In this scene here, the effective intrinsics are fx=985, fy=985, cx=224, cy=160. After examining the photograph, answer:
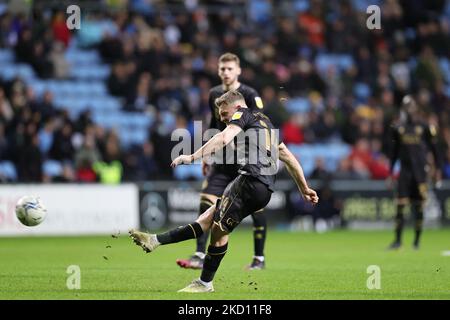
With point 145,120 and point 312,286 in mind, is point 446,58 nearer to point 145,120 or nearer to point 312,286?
point 145,120

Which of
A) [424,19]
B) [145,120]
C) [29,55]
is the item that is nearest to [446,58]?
[424,19]

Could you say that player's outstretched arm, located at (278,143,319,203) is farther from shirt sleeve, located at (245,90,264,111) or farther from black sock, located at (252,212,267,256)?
black sock, located at (252,212,267,256)

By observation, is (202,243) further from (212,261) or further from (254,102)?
(212,261)

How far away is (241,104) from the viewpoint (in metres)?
10.1

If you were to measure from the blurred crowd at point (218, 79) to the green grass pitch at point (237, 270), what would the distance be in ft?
10.5

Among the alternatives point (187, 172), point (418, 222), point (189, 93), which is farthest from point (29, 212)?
point (189, 93)

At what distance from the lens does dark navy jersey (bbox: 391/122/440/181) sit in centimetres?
1738

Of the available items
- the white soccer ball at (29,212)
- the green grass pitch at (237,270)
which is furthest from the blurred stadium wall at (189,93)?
the white soccer ball at (29,212)

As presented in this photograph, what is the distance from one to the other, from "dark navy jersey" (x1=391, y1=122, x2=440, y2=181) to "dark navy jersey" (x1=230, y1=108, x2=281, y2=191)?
767 cm

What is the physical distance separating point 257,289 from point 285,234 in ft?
38.5

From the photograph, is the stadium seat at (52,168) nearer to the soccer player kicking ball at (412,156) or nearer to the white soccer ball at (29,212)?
the soccer player kicking ball at (412,156)

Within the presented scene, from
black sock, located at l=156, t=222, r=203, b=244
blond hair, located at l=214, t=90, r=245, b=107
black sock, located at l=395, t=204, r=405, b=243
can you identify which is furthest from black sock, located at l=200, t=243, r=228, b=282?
black sock, located at l=395, t=204, r=405, b=243

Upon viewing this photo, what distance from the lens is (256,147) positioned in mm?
10023

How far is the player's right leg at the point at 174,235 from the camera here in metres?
10.0
